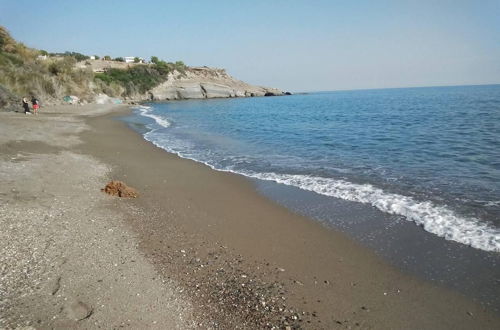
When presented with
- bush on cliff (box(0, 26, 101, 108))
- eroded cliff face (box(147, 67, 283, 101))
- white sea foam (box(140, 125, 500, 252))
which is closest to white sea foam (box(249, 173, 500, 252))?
white sea foam (box(140, 125, 500, 252))

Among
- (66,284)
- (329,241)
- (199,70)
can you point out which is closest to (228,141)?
(329,241)

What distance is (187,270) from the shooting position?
5.44m

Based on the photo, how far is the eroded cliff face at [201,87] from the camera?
9469cm

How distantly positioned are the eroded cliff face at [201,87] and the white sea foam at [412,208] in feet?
283

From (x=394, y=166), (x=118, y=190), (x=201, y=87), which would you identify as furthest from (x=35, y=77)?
(x=201, y=87)

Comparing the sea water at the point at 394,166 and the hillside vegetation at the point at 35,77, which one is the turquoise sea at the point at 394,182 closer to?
the sea water at the point at 394,166

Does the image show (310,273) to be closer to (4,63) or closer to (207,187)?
(207,187)

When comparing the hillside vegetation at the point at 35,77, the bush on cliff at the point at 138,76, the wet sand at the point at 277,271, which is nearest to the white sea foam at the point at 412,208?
the wet sand at the point at 277,271

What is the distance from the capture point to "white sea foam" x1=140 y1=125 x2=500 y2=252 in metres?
6.82

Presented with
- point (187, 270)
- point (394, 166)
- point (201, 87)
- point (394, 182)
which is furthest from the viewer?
point (201, 87)

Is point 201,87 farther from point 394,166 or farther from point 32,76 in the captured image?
point 394,166

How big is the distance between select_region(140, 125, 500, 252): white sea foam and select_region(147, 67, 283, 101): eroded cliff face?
86309mm

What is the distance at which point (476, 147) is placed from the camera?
51.8 feet

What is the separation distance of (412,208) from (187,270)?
609cm
